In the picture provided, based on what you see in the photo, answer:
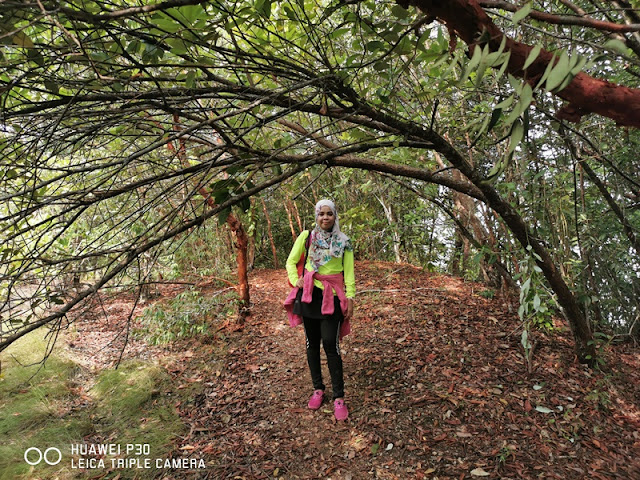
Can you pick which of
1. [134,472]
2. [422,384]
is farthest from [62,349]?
[422,384]

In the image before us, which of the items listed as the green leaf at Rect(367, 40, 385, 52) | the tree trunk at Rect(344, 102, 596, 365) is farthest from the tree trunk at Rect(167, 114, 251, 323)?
the green leaf at Rect(367, 40, 385, 52)

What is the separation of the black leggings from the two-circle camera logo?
6.98ft

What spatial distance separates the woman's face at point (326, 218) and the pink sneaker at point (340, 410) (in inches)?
57.1

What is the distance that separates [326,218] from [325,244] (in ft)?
0.71

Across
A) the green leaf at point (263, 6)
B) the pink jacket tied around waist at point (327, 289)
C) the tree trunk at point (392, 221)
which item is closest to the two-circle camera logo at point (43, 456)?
the pink jacket tied around waist at point (327, 289)

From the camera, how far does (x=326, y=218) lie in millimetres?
2744

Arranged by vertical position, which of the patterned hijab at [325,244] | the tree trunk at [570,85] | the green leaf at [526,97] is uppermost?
the tree trunk at [570,85]

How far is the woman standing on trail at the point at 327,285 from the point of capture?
2.72 m

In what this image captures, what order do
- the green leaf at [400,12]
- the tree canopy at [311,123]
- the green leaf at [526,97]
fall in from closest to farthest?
the green leaf at [526,97] → the tree canopy at [311,123] → the green leaf at [400,12]

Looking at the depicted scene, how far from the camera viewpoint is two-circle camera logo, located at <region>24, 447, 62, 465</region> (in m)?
2.63

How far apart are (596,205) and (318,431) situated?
3.39m

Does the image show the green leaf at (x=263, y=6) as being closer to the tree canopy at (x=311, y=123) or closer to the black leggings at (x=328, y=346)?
the tree canopy at (x=311, y=123)

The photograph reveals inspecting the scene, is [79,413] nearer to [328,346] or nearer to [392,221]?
[328,346]

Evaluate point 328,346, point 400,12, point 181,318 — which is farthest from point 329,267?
point 181,318
